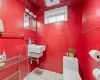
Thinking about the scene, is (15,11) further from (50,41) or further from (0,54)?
(50,41)

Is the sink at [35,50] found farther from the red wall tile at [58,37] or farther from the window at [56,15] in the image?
the window at [56,15]

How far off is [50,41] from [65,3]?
1370 millimetres

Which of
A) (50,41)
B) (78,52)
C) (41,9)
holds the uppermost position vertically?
(41,9)

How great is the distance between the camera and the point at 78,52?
2078 millimetres

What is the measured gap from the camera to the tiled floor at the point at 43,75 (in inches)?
80.9

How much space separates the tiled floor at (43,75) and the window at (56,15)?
184cm

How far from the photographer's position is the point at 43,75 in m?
2.22

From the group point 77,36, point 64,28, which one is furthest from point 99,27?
point 64,28

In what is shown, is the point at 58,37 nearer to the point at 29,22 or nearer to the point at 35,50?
the point at 35,50

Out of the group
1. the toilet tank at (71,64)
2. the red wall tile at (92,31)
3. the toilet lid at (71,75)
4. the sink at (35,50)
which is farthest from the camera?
the sink at (35,50)

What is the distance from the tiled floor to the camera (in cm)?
205

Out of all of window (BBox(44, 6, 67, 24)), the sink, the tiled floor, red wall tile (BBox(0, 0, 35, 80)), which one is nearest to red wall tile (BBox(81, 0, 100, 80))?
window (BBox(44, 6, 67, 24))

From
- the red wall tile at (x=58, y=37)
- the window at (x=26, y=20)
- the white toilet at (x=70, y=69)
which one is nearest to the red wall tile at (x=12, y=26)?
the window at (x=26, y=20)

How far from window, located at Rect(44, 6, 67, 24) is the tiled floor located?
72.5 inches
